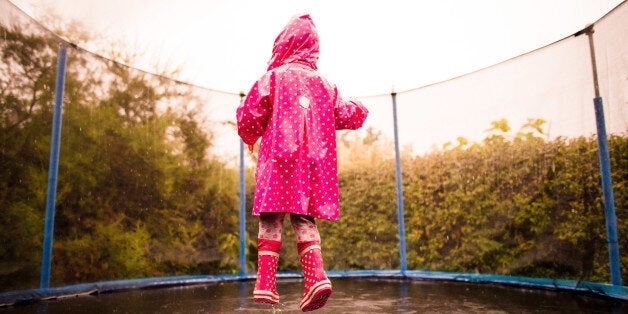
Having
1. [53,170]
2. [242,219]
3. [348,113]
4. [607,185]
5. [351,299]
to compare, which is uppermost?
[348,113]

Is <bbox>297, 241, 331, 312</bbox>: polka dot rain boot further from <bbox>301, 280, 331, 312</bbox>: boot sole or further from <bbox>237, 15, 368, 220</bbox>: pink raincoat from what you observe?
<bbox>237, 15, 368, 220</bbox>: pink raincoat

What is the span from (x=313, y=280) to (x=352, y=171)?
2514 mm

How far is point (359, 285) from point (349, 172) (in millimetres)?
1170

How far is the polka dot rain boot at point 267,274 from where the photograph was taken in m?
1.32

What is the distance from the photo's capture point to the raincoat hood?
1589mm

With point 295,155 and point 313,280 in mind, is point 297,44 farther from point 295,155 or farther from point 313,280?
point 313,280

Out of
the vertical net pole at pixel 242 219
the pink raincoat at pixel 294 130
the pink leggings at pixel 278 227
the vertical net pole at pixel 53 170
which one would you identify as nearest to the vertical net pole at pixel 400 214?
the vertical net pole at pixel 242 219

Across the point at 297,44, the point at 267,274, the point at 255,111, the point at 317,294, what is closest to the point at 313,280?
the point at 317,294

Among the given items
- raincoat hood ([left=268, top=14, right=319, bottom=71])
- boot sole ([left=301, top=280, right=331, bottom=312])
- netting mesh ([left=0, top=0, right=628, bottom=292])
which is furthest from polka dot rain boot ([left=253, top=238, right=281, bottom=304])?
netting mesh ([left=0, top=0, right=628, bottom=292])

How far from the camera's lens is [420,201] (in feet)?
11.2

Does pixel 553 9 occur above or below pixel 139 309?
above

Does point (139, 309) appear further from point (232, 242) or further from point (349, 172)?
point (349, 172)

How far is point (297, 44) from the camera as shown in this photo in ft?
5.25

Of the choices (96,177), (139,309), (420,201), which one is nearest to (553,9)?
(420,201)
